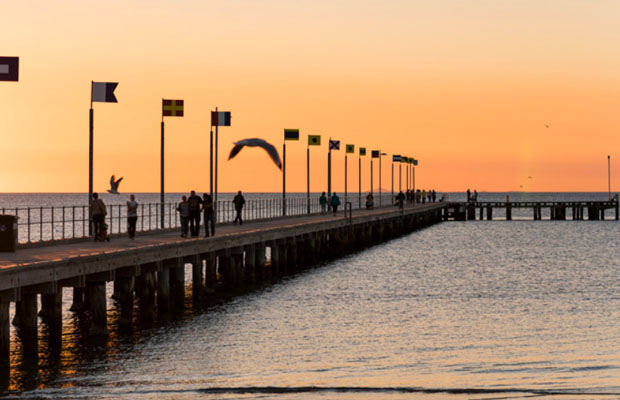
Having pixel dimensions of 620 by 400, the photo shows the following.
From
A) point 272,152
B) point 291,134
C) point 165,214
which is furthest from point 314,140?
point 272,152

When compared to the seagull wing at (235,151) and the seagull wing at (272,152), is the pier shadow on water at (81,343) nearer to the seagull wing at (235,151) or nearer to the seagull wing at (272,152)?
the seagull wing at (272,152)

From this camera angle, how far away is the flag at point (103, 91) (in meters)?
37.5

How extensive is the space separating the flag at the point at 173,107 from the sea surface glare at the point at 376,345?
883 centimetres

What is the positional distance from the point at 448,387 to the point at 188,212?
19871 mm

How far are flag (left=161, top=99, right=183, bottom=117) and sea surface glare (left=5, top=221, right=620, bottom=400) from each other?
8833 mm

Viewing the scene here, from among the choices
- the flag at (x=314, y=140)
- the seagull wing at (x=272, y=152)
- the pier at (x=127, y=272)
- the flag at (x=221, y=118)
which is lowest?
the pier at (x=127, y=272)

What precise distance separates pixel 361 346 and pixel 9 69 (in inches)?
479

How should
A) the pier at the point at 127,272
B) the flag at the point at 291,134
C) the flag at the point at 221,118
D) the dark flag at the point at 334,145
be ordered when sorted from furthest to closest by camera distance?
1. the dark flag at the point at 334,145
2. the flag at the point at 291,134
3. the flag at the point at 221,118
4. the pier at the point at 127,272

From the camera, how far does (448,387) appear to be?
2069 centimetres

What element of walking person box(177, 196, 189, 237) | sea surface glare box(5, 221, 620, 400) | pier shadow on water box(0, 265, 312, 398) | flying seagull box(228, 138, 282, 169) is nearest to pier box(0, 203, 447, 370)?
pier shadow on water box(0, 265, 312, 398)

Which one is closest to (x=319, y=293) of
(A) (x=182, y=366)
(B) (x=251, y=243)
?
(B) (x=251, y=243)

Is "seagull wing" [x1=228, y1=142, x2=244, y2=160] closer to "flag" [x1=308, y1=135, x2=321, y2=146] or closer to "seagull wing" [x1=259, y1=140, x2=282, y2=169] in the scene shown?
"seagull wing" [x1=259, y1=140, x2=282, y2=169]

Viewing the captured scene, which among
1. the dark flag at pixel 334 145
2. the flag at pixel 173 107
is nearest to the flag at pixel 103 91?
the flag at pixel 173 107

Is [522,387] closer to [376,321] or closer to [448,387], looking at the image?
[448,387]
